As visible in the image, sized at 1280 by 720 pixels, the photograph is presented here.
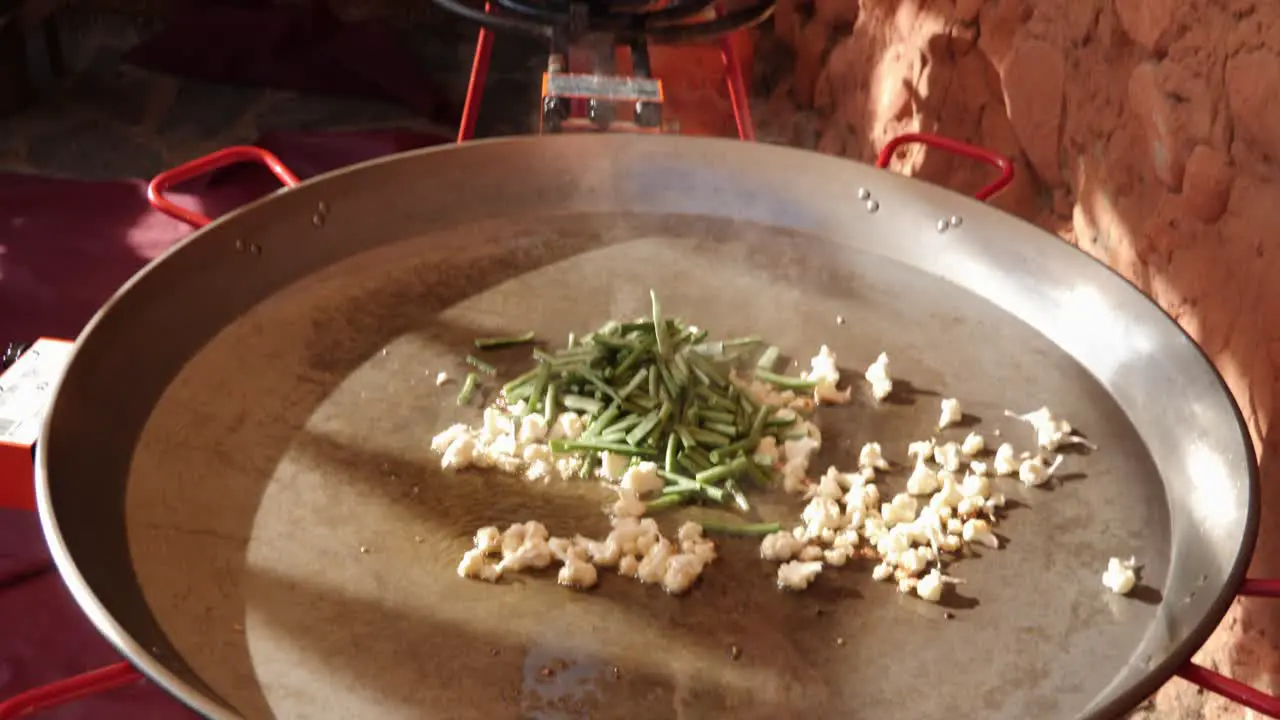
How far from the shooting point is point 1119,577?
115 cm

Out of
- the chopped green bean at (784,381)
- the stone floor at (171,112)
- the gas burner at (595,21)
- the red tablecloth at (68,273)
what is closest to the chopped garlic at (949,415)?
the chopped green bean at (784,381)

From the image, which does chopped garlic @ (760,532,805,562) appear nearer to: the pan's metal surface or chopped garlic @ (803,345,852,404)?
the pan's metal surface

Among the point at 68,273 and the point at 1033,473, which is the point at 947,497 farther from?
the point at 68,273

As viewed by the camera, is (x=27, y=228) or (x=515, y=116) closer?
(x=27, y=228)

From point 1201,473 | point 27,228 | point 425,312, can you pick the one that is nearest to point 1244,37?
point 1201,473

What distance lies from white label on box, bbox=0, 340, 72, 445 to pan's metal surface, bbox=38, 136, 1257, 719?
0.13 meters

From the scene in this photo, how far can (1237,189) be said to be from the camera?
1472 mm

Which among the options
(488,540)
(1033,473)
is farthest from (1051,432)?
(488,540)

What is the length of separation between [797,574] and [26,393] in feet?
3.02

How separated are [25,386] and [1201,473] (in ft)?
4.34

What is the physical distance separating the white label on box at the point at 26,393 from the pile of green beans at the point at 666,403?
1.66 feet

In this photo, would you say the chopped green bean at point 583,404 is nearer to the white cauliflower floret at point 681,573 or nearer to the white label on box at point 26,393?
the white cauliflower floret at point 681,573

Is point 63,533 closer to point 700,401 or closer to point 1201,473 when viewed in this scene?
point 700,401

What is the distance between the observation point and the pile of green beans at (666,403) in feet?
4.24
